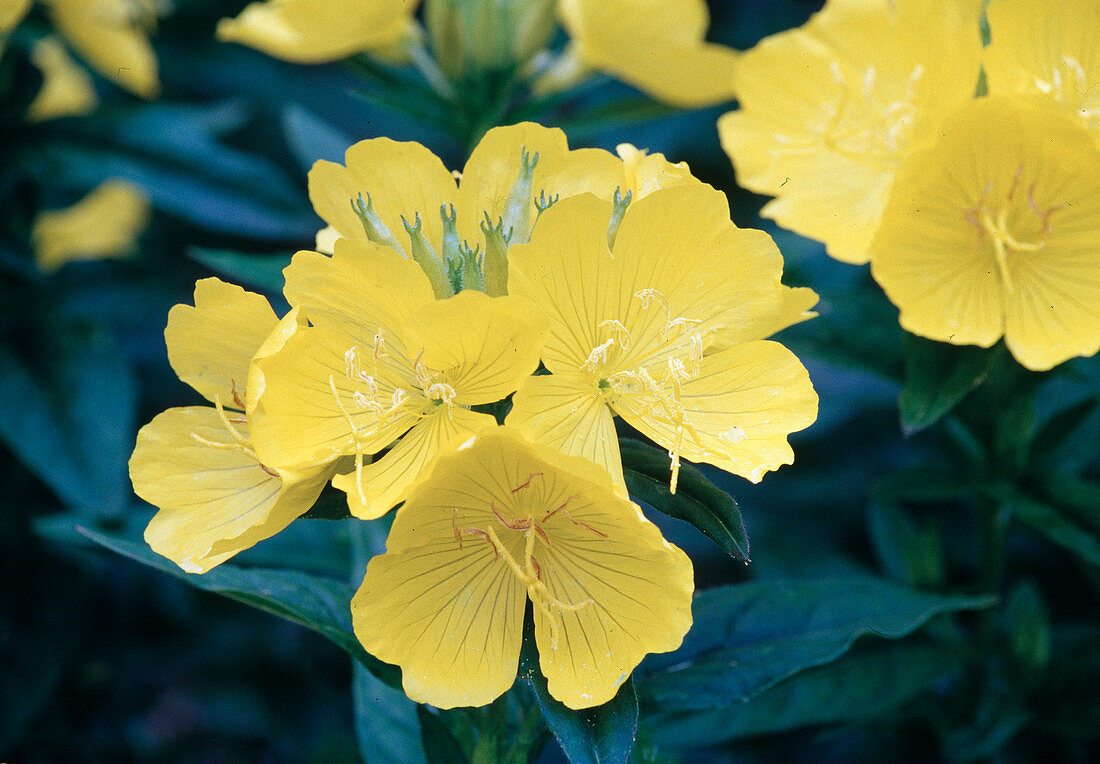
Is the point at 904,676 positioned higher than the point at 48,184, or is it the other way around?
the point at 48,184

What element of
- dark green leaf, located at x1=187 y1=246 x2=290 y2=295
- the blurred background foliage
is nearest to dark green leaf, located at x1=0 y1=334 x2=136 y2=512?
the blurred background foliage

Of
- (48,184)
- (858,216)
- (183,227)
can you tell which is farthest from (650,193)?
(183,227)

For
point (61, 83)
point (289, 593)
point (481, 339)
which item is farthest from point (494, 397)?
point (61, 83)

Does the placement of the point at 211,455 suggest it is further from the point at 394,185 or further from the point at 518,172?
the point at 518,172

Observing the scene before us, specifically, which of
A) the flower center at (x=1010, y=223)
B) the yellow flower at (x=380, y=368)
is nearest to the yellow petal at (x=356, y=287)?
the yellow flower at (x=380, y=368)

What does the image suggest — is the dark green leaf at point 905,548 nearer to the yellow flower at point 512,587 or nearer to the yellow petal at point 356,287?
the yellow flower at point 512,587

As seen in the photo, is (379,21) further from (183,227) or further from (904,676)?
(904,676)

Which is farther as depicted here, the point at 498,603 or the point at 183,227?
the point at 183,227

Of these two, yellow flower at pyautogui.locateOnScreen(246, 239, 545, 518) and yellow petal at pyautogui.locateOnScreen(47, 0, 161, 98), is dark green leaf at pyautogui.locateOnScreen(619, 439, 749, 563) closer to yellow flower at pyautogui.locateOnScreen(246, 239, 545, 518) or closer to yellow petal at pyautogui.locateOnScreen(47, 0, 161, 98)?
yellow flower at pyautogui.locateOnScreen(246, 239, 545, 518)
